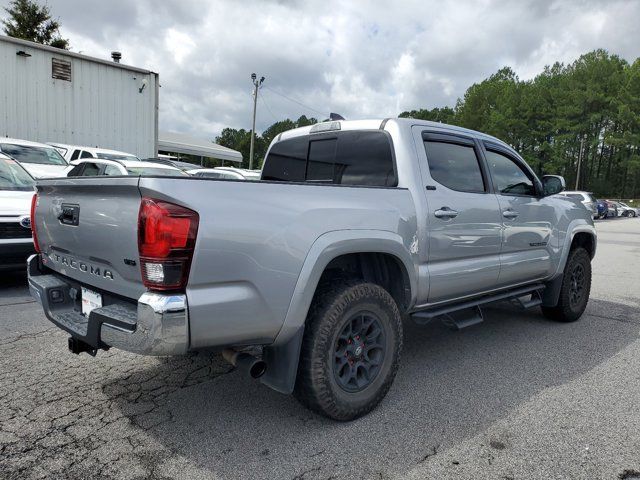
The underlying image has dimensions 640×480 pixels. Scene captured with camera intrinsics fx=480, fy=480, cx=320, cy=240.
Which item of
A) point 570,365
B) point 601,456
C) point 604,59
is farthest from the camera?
point 604,59

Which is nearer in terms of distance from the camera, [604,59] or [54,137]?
[54,137]

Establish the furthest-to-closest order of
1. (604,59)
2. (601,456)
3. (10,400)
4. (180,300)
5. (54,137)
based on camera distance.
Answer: (604,59) < (54,137) < (10,400) < (601,456) < (180,300)

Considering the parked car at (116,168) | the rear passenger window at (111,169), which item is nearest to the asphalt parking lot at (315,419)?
the parked car at (116,168)

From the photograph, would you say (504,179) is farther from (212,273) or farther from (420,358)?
(212,273)

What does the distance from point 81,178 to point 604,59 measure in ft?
218

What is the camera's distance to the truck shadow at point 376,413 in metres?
2.45

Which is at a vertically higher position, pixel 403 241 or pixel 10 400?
pixel 403 241

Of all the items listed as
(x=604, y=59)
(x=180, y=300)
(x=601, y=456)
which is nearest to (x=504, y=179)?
(x=601, y=456)

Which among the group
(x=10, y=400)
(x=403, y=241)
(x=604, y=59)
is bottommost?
(x=10, y=400)

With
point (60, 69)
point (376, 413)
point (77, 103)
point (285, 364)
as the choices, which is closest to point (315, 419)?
point (376, 413)

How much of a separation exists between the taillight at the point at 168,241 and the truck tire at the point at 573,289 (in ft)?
13.8

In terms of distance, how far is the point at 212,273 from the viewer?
221 cm

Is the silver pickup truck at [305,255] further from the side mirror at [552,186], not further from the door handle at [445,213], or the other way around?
the side mirror at [552,186]

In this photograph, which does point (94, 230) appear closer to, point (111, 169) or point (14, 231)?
point (14, 231)
